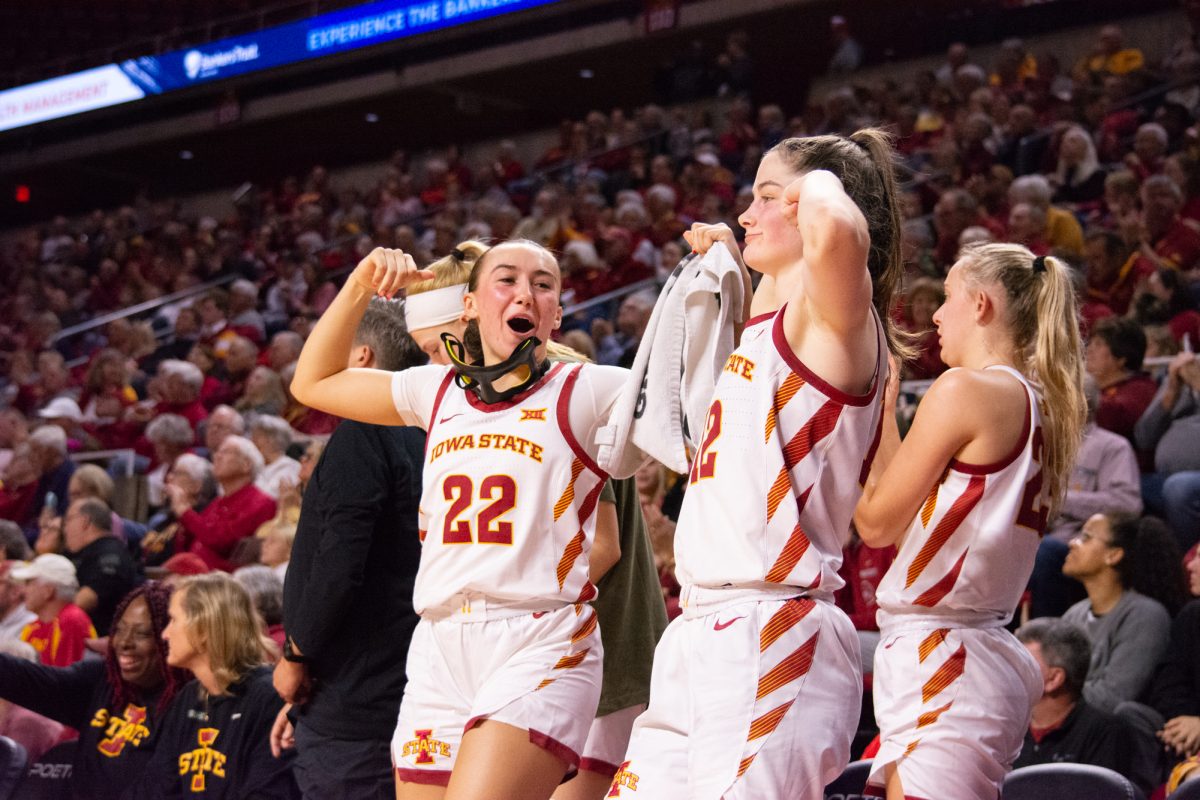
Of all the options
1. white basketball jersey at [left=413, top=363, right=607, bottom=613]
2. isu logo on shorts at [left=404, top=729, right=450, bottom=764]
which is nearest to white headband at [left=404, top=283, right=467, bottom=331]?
white basketball jersey at [left=413, top=363, right=607, bottom=613]

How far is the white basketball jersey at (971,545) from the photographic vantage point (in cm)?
262

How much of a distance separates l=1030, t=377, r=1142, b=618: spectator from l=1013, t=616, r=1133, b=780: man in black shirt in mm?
1014

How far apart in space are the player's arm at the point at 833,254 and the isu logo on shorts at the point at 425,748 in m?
1.20

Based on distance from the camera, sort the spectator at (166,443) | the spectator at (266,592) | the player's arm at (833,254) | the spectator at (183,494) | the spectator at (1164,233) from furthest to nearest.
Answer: the spectator at (166,443) < the spectator at (1164,233) < the spectator at (183,494) < the spectator at (266,592) < the player's arm at (833,254)

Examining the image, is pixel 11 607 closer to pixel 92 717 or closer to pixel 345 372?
pixel 92 717

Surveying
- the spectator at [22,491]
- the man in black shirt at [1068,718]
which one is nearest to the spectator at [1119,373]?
the man in black shirt at [1068,718]

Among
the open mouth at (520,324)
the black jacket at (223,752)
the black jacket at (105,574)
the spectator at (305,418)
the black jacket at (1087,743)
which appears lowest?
the black jacket at (1087,743)

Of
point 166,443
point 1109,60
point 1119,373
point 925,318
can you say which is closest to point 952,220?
point 925,318

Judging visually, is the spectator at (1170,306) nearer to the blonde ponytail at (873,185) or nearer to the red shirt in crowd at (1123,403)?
the red shirt in crowd at (1123,403)

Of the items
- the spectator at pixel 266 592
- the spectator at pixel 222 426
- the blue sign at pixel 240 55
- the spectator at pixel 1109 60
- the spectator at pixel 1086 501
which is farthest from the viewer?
the blue sign at pixel 240 55

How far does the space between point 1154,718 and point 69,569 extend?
456cm

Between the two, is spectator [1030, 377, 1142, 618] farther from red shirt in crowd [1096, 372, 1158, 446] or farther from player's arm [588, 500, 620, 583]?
player's arm [588, 500, 620, 583]

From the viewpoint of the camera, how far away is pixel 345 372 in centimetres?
320

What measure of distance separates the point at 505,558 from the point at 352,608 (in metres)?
0.81
